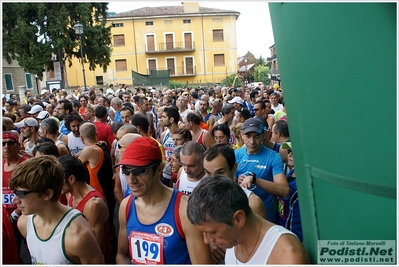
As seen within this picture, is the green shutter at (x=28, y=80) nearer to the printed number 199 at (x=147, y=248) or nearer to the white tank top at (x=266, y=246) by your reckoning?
the printed number 199 at (x=147, y=248)

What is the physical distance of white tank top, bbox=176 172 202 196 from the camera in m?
3.42

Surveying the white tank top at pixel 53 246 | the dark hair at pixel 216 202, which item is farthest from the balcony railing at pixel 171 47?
the dark hair at pixel 216 202

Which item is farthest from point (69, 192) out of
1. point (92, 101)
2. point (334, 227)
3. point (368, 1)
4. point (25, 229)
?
point (92, 101)

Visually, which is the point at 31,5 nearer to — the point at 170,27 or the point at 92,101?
the point at 92,101

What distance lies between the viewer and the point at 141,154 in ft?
8.14

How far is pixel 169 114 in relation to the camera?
18.9ft

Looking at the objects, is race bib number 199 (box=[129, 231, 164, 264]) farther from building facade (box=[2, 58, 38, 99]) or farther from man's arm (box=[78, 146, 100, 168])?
building facade (box=[2, 58, 38, 99])

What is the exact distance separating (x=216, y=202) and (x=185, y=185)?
1.71 metres

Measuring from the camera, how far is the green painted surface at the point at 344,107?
4.12ft

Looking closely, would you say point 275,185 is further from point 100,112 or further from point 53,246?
point 100,112

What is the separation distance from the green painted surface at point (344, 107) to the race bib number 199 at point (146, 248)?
109 centimetres

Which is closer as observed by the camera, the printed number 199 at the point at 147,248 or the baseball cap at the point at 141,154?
the printed number 199 at the point at 147,248

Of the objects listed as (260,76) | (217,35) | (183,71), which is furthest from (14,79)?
(260,76)

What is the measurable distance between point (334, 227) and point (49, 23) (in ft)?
98.1
